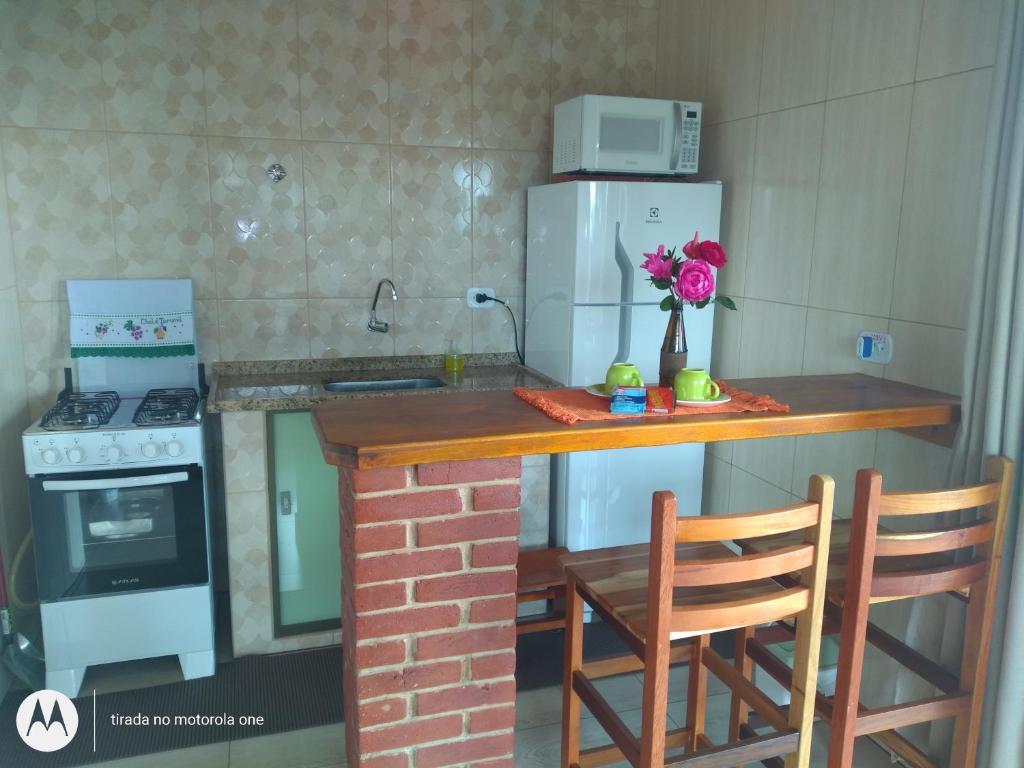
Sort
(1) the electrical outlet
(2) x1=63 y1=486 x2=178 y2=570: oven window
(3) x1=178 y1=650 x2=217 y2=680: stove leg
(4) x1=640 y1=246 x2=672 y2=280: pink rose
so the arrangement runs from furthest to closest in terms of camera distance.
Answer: (1) the electrical outlet
(3) x1=178 y1=650 x2=217 y2=680: stove leg
(2) x1=63 y1=486 x2=178 y2=570: oven window
(4) x1=640 y1=246 x2=672 y2=280: pink rose

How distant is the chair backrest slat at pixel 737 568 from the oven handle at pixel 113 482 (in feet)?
6.03

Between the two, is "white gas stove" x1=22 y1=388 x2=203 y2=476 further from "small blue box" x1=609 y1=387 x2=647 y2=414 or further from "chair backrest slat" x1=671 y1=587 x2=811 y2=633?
"chair backrest slat" x1=671 y1=587 x2=811 y2=633

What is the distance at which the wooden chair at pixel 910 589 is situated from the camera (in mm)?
1689

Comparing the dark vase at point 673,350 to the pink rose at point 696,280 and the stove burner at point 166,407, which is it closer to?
the pink rose at point 696,280

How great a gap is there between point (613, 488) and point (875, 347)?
3.59ft

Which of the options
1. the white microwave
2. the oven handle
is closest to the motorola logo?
the oven handle

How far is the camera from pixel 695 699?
218 cm

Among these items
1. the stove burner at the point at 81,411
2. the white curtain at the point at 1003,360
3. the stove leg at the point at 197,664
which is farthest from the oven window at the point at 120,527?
the white curtain at the point at 1003,360

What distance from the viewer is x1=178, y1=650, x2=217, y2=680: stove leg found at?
2797mm

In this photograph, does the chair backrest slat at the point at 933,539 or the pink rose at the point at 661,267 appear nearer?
the chair backrest slat at the point at 933,539

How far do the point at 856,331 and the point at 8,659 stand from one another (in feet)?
9.90

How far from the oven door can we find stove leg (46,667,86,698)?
267mm

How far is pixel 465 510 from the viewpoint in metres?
1.77

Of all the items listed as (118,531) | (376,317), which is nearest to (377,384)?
(376,317)
